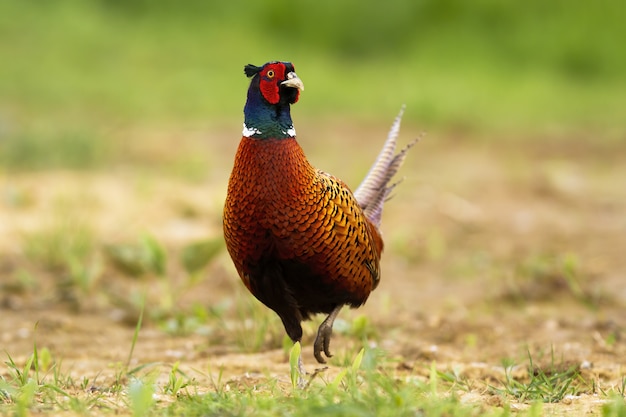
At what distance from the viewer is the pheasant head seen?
3.58 metres

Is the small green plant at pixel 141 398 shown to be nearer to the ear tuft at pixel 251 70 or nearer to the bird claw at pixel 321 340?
the bird claw at pixel 321 340

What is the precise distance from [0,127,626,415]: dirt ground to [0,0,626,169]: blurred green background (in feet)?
6.64

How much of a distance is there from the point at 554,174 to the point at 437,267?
9.08ft

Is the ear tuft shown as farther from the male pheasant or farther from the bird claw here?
the bird claw

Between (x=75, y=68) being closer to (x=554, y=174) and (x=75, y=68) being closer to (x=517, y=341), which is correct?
(x=554, y=174)

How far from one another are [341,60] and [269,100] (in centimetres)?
1087

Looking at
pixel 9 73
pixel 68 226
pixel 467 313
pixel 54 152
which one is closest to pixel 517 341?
pixel 467 313

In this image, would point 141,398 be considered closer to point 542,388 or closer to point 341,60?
point 542,388

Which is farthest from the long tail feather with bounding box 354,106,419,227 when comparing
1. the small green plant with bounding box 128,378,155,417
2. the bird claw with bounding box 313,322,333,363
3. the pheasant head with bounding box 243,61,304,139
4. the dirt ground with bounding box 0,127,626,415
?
the small green plant with bounding box 128,378,155,417

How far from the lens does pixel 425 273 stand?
21.6 ft

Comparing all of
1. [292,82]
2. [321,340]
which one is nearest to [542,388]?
[321,340]

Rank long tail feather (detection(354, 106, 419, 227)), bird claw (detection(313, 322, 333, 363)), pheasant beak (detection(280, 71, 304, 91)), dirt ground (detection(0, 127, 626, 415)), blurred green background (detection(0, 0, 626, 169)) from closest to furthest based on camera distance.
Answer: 1. pheasant beak (detection(280, 71, 304, 91))
2. bird claw (detection(313, 322, 333, 363))
3. dirt ground (detection(0, 127, 626, 415))
4. long tail feather (detection(354, 106, 419, 227))
5. blurred green background (detection(0, 0, 626, 169))

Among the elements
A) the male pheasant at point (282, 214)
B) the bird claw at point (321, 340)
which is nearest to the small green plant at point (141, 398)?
the male pheasant at point (282, 214)

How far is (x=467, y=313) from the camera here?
18.1ft
